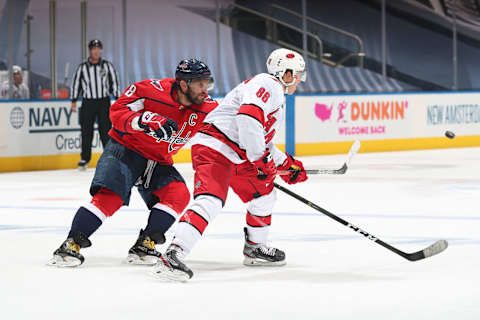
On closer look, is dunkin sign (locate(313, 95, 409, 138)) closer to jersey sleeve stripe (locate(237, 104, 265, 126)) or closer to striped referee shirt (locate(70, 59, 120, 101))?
striped referee shirt (locate(70, 59, 120, 101))

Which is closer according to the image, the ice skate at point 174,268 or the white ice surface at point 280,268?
the white ice surface at point 280,268

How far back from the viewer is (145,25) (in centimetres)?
1220

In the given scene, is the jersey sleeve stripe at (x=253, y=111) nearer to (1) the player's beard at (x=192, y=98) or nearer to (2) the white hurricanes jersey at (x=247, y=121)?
(2) the white hurricanes jersey at (x=247, y=121)

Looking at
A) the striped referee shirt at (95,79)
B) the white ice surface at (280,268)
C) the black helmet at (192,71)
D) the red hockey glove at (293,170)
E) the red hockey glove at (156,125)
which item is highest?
the striped referee shirt at (95,79)

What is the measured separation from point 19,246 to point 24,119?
515cm

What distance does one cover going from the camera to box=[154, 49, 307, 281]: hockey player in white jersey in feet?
13.3

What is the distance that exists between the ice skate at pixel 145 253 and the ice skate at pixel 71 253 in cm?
25

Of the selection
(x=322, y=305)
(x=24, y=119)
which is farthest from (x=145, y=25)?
(x=322, y=305)

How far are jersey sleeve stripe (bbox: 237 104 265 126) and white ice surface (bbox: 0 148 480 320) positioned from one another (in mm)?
708

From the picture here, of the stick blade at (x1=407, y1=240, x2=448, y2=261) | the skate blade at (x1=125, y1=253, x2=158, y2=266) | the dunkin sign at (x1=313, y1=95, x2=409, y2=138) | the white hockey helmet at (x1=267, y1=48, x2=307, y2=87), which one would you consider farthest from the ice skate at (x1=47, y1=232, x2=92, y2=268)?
the dunkin sign at (x1=313, y1=95, x2=409, y2=138)

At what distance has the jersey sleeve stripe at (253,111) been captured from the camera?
4078 mm

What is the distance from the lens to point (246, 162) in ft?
14.3

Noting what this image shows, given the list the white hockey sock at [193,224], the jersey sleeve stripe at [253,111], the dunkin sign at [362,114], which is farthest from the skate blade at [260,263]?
the dunkin sign at [362,114]

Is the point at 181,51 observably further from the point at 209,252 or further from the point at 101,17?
the point at 209,252
